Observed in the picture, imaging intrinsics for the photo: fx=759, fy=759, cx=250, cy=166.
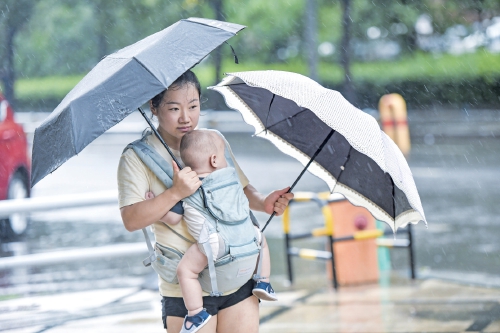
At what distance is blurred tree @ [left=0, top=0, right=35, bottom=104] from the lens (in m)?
25.6

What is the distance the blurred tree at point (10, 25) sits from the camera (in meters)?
25.6

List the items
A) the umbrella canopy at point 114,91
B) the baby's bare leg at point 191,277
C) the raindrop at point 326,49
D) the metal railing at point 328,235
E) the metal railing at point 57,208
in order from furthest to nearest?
1. the raindrop at point 326,49
2. the metal railing at point 328,235
3. the metal railing at point 57,208
4. the baby's bare leg at point 191,277
5. the umbrella canopy at point 114,91

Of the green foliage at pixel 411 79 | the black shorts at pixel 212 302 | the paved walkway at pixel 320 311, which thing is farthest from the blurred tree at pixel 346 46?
the black shorts at pixel 212 302

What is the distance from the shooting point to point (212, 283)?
3.06 metres

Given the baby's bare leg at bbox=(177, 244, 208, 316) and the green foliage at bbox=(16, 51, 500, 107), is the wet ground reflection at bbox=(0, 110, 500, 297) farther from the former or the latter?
the green foliage at bbox=(16, 51, 500, 107)

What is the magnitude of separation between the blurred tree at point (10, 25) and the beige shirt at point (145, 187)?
904 inches

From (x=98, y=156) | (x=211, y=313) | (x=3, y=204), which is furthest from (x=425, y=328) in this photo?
(x=98, y=156)

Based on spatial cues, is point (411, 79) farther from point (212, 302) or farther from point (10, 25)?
point (212, 302)

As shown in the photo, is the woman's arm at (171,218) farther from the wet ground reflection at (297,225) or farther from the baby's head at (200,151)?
the wet ground reflection at (297,225)

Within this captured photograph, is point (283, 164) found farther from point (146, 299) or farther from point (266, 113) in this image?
point (266, 113)

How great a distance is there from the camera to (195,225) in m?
3.03

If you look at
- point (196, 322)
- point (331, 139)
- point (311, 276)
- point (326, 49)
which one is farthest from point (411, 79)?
point (196, 322)

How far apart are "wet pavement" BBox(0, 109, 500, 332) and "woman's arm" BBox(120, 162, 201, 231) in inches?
28.3

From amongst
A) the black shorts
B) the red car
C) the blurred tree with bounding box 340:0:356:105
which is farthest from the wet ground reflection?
the blurred tree with bounding box 340:0:356:105
